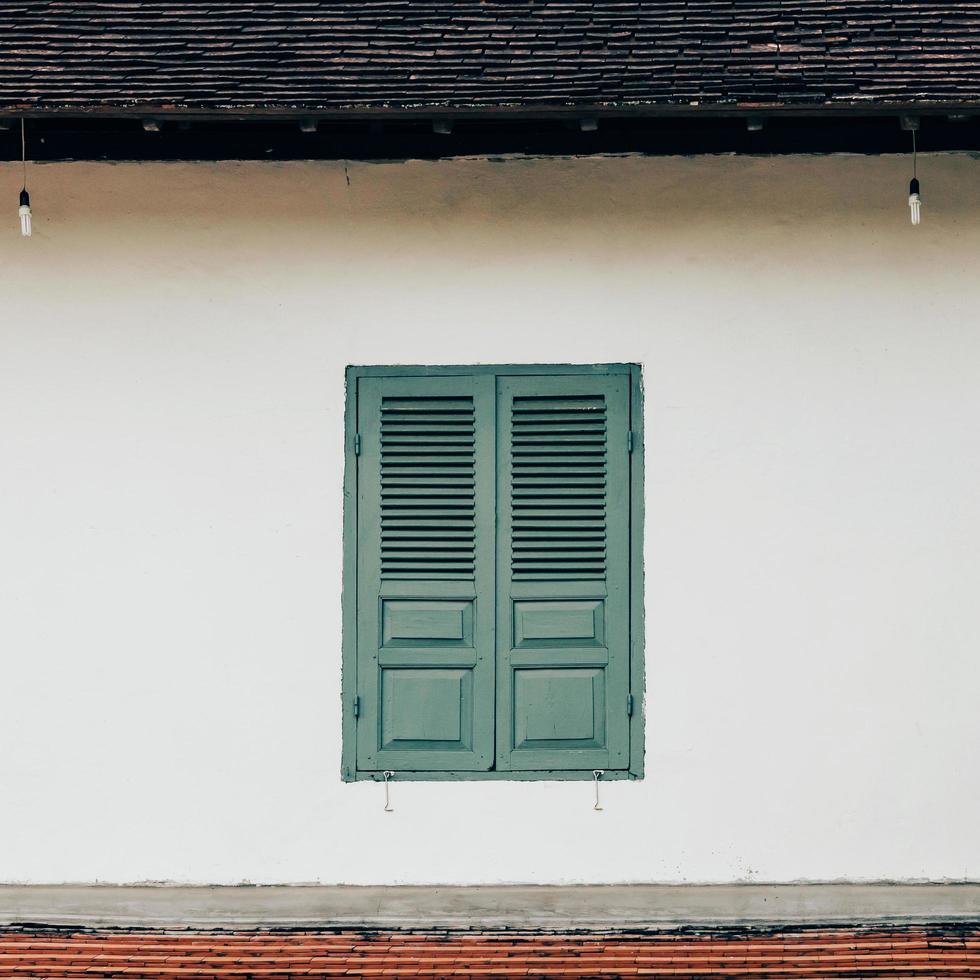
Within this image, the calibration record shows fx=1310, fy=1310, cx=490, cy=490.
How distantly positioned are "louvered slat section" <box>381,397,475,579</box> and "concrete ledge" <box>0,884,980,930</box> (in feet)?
4.32

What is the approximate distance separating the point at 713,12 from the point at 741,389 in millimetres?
1594

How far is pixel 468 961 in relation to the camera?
188 inches

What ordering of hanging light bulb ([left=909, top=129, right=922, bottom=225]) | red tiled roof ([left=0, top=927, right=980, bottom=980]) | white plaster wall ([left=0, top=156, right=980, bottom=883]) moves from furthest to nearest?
white plaster wall ([left=0, top=156, right=980, bottom=883]) → hanging light bulb ([left=909, top=129, right=922, bottom=225]) → red tiled roof ([left=0, top=927, right=980, bottom=980])

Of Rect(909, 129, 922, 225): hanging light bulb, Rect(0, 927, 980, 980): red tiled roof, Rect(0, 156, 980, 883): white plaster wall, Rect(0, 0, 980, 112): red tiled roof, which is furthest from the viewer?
Rect(0, 156, 980, 883): white plaster wall

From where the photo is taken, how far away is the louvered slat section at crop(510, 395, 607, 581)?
17.6ft

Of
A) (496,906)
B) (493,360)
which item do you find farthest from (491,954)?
(493,360)

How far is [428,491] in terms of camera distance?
5395mm

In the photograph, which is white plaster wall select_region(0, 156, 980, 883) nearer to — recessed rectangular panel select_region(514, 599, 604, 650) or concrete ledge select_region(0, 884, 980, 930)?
concrete ledge select_region(0, 884, 980, 930)

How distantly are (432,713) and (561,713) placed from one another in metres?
0.53

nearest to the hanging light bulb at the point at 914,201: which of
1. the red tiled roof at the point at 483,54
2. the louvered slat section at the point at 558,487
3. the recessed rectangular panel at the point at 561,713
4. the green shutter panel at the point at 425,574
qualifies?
the red tiled roof at the point at 483,54

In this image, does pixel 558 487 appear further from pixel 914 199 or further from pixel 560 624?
pixel 914 199

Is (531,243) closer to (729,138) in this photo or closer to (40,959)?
(729,138)

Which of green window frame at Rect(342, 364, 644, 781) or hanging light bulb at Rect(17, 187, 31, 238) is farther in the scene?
green window frame at Rect(342, 364, 644, 781)

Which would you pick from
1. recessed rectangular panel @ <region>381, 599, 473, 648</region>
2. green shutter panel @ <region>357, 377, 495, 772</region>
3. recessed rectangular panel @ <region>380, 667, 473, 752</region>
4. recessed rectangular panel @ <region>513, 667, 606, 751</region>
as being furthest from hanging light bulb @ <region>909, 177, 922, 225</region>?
recessed rectangular panel @ <region>380, 667, 473, 752</region>
